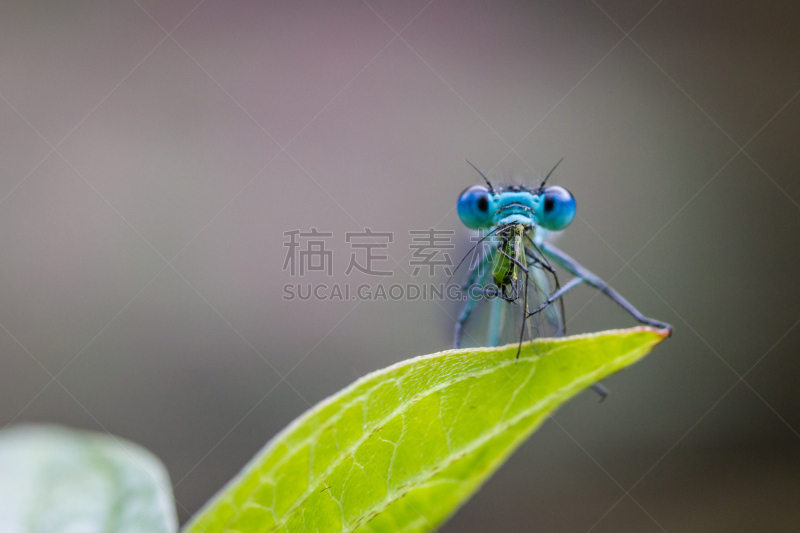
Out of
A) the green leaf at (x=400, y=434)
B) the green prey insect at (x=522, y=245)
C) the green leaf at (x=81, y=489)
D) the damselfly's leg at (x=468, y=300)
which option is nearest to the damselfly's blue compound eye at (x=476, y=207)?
the green prey insect at (x=522, y=245)

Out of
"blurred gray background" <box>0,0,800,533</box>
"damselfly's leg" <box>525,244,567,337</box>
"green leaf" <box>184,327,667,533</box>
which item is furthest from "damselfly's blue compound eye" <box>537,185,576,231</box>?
"blurred gray background" <box>0,0,800,533</box>

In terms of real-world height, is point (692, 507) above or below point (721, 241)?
below

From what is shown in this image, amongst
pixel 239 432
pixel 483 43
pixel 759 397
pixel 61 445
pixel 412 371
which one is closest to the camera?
pixel 412 371

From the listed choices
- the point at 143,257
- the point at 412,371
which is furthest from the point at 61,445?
the point at 143,257

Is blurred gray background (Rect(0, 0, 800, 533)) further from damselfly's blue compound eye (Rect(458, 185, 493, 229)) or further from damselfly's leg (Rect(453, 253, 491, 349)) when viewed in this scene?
damselfly's blue compound eye (Rect(458, 185, 493, 229))

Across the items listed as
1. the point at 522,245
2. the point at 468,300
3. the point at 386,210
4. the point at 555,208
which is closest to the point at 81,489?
the point at 522,245

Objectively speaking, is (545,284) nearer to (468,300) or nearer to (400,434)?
(468,300)

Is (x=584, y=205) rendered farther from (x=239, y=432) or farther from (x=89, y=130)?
(x=89, y=130)
